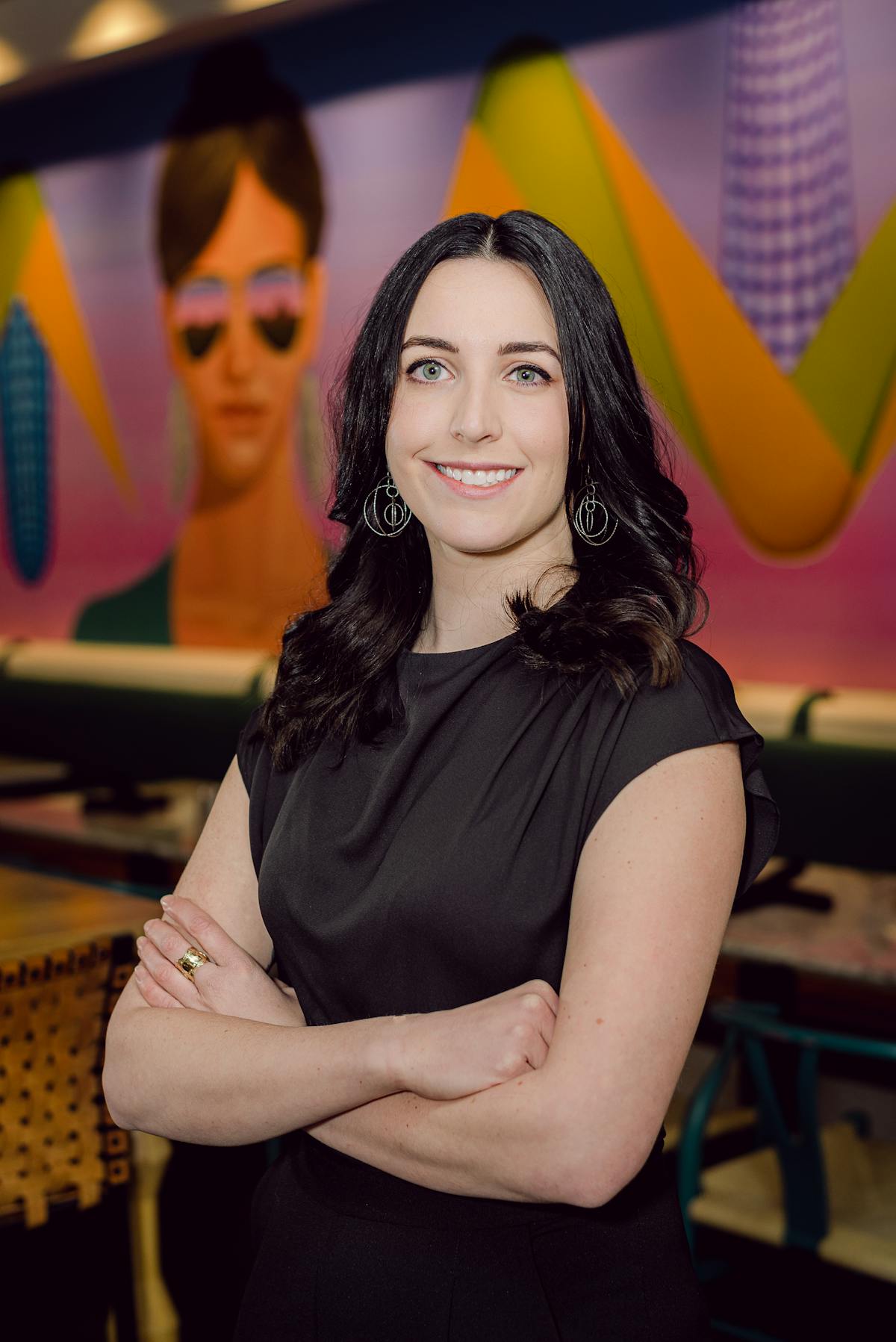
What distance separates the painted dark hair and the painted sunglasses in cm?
11

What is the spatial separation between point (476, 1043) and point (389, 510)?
591mm

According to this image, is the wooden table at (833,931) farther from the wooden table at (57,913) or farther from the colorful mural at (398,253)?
the wooden table at (57,913)

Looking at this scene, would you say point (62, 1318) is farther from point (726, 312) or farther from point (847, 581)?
point (726, 312)

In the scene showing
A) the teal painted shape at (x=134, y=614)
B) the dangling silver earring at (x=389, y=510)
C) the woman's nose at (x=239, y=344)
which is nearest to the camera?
the dangling silver earring at (x=389, y=510)

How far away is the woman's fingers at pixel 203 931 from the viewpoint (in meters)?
1.34

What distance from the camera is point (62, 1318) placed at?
2.06m

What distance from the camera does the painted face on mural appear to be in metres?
4.74

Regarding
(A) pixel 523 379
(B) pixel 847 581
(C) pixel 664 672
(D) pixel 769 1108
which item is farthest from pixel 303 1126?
(B) pixel 847 581

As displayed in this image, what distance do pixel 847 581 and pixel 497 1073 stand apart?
9.10 ft

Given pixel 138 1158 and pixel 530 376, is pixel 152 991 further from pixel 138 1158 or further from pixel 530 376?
pixel 138 1158

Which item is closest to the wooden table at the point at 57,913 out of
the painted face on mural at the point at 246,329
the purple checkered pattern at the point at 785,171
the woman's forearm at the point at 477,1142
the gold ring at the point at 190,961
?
the gold ring at the point at 190,961

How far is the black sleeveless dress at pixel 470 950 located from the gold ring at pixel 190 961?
0.09m

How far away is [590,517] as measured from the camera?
4.33ft

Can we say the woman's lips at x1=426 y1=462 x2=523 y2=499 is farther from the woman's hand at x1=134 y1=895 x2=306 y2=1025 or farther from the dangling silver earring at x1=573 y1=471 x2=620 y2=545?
the woman's hand at x1=134 y1=895 x2=306 y2=1025
